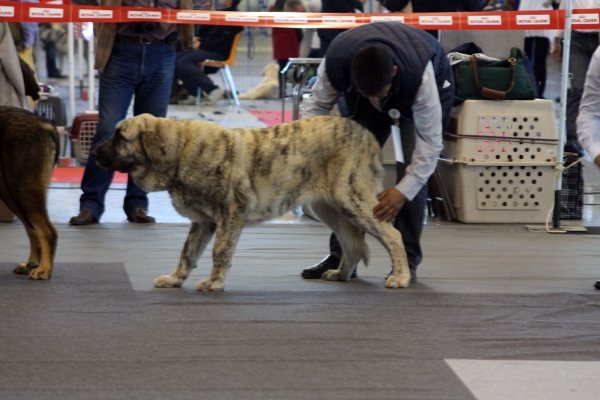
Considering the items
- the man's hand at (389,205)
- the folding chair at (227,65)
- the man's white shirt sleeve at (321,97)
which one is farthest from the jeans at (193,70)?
the man's hand at (389,205)

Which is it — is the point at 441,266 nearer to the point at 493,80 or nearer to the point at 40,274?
the point at 493,80

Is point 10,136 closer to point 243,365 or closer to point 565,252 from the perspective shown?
point 243,365

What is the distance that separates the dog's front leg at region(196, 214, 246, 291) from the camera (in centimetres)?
387

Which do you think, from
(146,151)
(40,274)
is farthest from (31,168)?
(146,151)

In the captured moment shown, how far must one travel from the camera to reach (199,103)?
13.0 m

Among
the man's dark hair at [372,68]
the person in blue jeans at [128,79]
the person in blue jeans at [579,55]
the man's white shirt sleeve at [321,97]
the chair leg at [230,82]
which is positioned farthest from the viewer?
the chair leg at [230,82]

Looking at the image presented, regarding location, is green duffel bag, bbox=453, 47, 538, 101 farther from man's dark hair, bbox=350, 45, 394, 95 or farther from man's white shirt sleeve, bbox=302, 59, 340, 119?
man's dark hair, bbox=350, 45, 394, 95

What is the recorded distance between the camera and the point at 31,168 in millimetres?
4102

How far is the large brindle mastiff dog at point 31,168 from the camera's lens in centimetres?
409

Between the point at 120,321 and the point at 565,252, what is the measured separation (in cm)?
288

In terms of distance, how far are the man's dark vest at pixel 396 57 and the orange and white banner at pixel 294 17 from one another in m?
2.07

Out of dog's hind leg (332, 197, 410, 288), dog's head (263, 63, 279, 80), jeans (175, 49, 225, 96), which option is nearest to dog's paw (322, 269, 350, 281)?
dog's hind leg (332, 197, 410, 288)

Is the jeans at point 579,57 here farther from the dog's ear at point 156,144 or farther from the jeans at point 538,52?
the dog's ear at point 156,144

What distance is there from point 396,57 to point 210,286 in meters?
1.35
